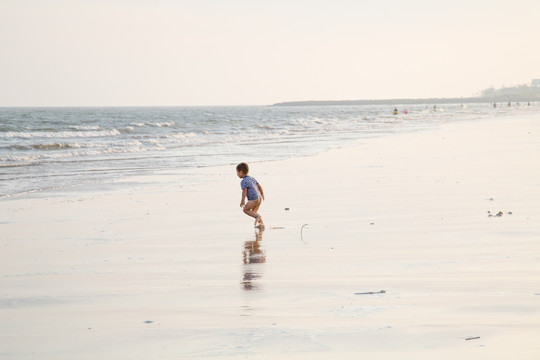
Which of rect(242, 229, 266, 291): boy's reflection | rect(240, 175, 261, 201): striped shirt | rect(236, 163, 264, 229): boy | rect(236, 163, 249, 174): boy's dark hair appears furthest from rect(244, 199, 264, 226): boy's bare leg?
rect(242, 229, 266, 291): boy's reflection

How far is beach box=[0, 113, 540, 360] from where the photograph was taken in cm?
459

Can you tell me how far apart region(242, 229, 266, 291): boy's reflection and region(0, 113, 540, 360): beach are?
Result: 0.03 metres

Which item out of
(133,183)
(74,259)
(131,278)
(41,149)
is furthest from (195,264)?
(41,149)

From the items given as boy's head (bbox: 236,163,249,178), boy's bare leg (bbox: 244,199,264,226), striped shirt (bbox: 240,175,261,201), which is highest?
boy's head (bbox: 236,163,249,178)

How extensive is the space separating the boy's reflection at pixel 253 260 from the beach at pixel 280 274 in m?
0.03

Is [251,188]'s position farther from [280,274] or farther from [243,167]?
[280,274]

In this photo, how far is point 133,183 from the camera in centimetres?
1603

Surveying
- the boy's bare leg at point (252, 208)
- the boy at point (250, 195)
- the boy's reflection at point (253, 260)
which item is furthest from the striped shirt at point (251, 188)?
the boy's reflection at point (253, 260)

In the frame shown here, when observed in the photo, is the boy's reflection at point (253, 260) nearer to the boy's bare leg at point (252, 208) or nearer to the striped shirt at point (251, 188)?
the boy's bare leg at point (252, 208)

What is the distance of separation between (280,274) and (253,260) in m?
0.81

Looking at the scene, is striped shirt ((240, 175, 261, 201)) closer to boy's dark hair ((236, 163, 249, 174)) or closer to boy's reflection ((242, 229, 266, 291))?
boy's dark hair ((236, 163, 249, 174))

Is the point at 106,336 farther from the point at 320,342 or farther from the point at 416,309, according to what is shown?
the point at 416,309

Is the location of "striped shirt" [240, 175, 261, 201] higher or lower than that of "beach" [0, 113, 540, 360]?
higher

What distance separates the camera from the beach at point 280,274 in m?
4.59
